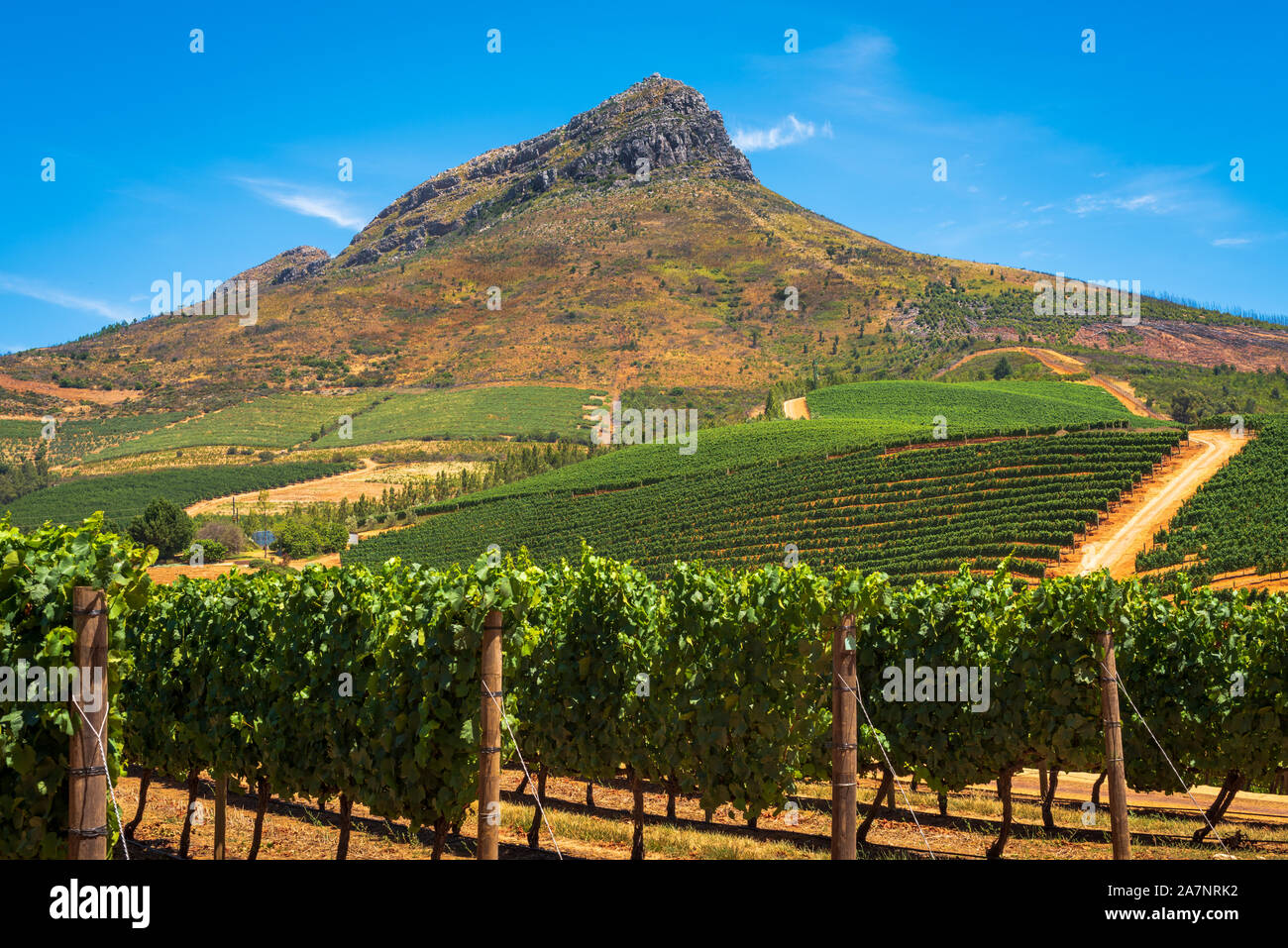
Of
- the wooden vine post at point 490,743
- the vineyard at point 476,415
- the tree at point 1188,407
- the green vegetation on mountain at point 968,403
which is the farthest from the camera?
the vineyard at point 476,415

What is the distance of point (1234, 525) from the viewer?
4922cm

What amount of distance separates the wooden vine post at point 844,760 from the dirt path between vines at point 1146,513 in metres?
41.5

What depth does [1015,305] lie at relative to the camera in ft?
590

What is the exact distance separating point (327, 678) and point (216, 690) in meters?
3.06

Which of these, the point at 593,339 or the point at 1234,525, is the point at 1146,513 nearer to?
the point at 1234,525

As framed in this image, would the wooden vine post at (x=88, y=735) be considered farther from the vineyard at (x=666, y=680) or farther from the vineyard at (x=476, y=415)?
the vineyard at (x=476, y=415)

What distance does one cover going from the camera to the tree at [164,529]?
76.8 metres

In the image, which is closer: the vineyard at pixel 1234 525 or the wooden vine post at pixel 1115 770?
the wooden vine post at pixel 1115 770

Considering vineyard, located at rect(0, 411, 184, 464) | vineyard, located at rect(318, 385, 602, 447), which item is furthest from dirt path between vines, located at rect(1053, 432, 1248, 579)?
vineyard, located at rect(0, 411, 184, 464)

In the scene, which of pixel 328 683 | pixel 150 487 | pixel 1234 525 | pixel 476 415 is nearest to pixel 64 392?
pixel 150 487

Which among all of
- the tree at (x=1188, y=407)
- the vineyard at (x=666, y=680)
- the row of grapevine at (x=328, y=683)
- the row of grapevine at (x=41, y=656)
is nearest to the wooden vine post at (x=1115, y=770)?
the vineyard at (x=666, y=680)

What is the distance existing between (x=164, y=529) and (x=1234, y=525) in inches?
3072

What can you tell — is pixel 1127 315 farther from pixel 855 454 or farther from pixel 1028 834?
pixel 1028 834
